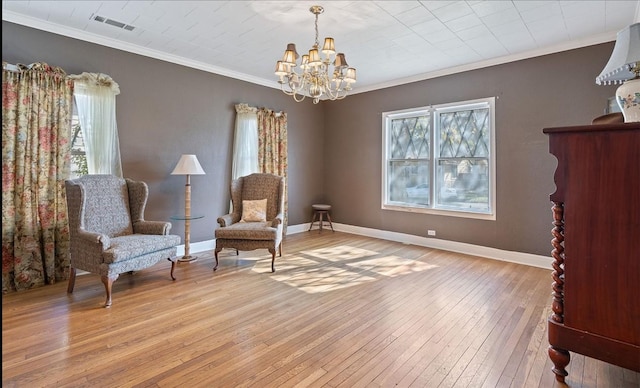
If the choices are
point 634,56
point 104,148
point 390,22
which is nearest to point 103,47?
point 104,148

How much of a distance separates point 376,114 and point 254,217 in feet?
9.51

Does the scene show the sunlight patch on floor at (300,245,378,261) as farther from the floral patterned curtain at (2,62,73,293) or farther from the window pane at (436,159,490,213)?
the floral patterned curtain at (2,62,73,293)

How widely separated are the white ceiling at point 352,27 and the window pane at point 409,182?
1.64 m

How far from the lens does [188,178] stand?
15.3ft

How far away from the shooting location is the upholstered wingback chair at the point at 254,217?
4.26m

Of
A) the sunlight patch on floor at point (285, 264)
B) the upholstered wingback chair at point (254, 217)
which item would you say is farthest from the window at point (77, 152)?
the sunlight patch on floor at point (285, 264)

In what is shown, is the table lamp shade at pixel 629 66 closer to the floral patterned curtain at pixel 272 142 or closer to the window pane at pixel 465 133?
the window pane at pixel 465 133

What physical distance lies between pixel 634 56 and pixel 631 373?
1957mm

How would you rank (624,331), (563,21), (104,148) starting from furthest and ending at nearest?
(104,148)
(563,21)
(624,331)

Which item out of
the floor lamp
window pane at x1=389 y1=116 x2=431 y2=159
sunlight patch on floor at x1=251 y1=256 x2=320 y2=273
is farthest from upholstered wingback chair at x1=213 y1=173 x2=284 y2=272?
window pane at x1=389 y1=116 x2=431 y2=159

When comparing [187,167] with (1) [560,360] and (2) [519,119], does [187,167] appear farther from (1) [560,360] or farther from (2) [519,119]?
(2) [519,119]

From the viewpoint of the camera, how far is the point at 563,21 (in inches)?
145

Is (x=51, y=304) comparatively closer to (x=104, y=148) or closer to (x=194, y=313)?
(x=194, y=313)

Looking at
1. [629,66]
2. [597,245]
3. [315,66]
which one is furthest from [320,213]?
[629,66]
